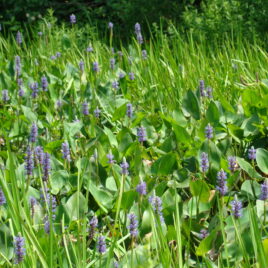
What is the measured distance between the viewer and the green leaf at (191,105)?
279 cm

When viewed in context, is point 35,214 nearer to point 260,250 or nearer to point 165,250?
point 165,250

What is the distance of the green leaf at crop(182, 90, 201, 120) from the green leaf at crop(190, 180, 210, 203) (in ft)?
2.63

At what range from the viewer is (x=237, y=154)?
2609 millimetres

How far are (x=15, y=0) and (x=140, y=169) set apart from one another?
5.14 m

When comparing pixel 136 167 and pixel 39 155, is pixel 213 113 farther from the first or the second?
pixel 39 155

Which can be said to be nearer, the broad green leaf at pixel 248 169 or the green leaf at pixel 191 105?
the broad green leaf at pixel 248 169

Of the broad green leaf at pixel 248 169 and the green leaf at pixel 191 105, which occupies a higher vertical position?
the green leaf at pixel 191 105

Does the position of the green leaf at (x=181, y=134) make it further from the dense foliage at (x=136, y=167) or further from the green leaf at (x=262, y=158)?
the green leaf at (x=262, y=158)

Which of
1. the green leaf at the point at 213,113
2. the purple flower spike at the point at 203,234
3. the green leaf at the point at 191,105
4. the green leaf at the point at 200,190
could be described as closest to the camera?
the purple flower spike at the point at 203,234

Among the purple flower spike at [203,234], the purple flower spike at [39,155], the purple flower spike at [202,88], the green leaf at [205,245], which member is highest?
the purple flower spike at [39,155]

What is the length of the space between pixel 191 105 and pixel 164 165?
0.60m

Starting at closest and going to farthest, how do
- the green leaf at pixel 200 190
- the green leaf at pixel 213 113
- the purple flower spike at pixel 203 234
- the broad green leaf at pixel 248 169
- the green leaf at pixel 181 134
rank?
the purple flower spike at pixel 203 234 < the green leaf at pixel 200 190 < the broad green leaf at pixel 248 169 < the green leaf at pixel 181 134 < the green leaf at pixel 213 113

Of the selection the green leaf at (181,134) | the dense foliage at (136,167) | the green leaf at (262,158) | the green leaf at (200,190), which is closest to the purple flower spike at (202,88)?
the dense foliage at (136,167)

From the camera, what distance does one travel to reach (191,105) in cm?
282
